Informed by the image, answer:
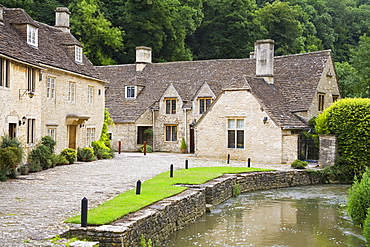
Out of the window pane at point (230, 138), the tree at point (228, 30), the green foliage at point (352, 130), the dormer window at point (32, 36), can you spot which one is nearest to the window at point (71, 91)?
the dormer window at point (32, 36)

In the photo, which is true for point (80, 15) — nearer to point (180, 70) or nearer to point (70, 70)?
point (180, 70)

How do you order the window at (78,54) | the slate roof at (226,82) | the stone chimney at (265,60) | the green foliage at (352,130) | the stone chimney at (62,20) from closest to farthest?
the green foliage at (352,130) → the window at (78,54) → the stone chimney at (62,20) → the slate roof at (226,82) → the stone chimney at (265,60)

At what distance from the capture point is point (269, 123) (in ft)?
101

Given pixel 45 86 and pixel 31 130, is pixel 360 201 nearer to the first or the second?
pixel 31 130

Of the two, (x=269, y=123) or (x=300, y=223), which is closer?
(x=300, y=223)

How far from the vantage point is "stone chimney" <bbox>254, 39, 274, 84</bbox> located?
3584cm

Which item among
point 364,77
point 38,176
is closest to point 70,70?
point 38,176

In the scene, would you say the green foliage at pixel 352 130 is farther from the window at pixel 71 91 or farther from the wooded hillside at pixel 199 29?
the wooded hillside at pixel 199 29

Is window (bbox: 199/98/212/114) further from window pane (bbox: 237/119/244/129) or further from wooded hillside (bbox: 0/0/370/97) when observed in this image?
wooded hillside (bbox: 0/0/370/97)

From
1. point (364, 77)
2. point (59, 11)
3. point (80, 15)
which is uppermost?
point (80, 15)

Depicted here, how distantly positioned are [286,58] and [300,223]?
25.0 metres

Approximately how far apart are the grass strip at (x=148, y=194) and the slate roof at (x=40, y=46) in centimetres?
904

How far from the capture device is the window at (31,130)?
77.9 ft

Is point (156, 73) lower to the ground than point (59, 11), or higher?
lower
